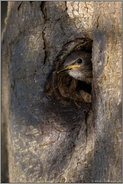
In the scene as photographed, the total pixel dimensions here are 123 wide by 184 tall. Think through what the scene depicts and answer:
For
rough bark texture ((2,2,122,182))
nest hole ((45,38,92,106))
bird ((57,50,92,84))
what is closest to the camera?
rough bark texture ((2,2,122,182))

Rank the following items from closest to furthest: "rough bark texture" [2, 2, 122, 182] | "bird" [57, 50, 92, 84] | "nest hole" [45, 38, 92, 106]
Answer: "rough bark texture" [2, 2, 122, 182] < "nest hole" [45, 38, 92, 106] < "bird" [57, 50, 92, 84]

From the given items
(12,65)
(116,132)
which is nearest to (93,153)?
(116,132)

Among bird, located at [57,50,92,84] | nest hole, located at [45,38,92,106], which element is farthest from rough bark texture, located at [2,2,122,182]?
bird, located at [57,50,92,84]

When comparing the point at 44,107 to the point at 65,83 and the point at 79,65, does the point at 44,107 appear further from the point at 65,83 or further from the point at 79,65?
the point at 79,65

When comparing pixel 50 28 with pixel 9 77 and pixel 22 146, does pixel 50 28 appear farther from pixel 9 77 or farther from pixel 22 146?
pixel 22 146

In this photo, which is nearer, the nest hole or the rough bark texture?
the rough bark texture

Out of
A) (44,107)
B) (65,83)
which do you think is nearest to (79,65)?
(65,83)

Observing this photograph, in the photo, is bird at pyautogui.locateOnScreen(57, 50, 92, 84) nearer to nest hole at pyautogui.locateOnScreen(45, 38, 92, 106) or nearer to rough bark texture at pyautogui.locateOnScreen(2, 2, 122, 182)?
nest hole at pyautogui.locateOnScreen(45, 38, 92, 106)

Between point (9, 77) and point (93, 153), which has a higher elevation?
point (9, 77)
